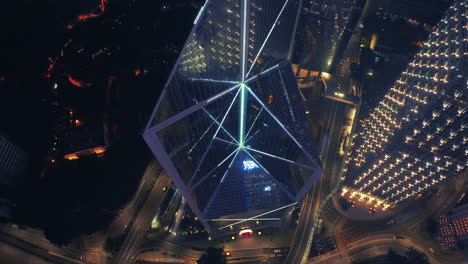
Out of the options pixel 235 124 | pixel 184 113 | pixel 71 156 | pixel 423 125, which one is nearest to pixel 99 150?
pixel 71 156

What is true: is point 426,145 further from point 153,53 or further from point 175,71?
point 153,53

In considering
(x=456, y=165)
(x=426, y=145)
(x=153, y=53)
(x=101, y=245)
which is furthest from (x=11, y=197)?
(x=456, y=165)

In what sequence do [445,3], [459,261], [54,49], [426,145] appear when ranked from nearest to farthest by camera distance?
[426,145] → [459,261] → [54,49] → [445,3]

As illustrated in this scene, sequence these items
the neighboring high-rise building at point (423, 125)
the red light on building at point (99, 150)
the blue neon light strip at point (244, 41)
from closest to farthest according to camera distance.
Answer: the neighboring high-rise building at point (423, 125) < the blue neon light strip at point (244, 41) < the red light on building at point (99, 150)

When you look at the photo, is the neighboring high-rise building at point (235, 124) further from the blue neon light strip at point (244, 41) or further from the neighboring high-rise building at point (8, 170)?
the neighboring high-rise building at point (8, 170)

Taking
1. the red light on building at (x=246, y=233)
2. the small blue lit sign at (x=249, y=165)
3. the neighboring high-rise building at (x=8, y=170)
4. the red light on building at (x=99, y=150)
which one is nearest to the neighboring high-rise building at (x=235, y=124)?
the small blue lit sign at (x=249, y=165)
